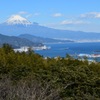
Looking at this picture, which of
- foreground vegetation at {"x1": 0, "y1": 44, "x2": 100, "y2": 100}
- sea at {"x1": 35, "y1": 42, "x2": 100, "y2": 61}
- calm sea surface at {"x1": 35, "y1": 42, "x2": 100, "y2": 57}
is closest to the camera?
foreground vegetation at {"x1": 0, "y1": 44, "x2": 100, "y2": 100}

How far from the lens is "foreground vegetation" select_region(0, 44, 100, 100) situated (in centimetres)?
772

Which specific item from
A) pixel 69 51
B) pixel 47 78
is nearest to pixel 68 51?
pixel 69 51

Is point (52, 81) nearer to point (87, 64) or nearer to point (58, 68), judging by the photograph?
point (58, 68)

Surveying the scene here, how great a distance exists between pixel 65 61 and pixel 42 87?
222 cm

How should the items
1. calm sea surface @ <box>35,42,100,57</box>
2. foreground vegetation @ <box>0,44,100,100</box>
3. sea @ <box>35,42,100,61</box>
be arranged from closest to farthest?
1. foreground vegetation @ <box>0,44,100,100</box>
2. sea @ <box>35,42,100,61</box>
3. calm sea surface @ <box>35,42,100,57</box>

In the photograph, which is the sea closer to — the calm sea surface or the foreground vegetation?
the calm sea surface

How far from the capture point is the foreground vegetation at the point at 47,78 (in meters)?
7.72

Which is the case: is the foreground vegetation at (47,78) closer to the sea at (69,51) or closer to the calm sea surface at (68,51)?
the sea at (69,51)

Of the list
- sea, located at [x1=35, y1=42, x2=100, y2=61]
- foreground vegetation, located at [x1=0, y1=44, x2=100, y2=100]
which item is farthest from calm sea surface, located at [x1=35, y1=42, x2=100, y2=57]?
foreground vegetation, located at [x1=0, y1=44, x2=100, y2=100]

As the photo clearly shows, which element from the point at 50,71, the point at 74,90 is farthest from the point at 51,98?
the point at 50,71

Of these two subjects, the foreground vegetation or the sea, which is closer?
the foreground vegetation

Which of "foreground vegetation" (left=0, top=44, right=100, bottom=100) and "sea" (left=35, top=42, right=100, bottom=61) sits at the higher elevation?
"foreground vegetation" (left=0, top=44, right=100, bottom=100)

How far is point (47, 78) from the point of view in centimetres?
903

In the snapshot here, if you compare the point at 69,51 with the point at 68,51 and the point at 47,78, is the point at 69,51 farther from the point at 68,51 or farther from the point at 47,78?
the point at 47,78
